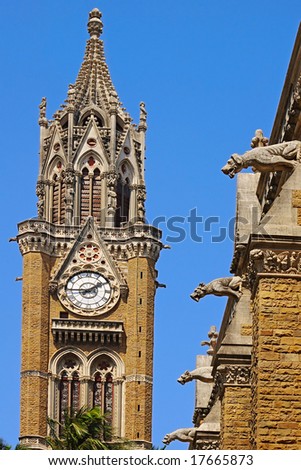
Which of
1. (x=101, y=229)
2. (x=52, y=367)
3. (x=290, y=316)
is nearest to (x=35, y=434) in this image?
(x=52, y=367)

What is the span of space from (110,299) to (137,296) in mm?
1969

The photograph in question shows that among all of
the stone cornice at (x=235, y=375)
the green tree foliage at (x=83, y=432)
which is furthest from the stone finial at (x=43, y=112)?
the stone cornice at (x=235, y=375)

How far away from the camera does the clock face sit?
139250 mm

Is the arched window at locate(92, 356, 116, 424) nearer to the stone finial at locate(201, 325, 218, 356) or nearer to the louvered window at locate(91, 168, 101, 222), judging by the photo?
the louvered window at locate(91, 168, 101, 222)

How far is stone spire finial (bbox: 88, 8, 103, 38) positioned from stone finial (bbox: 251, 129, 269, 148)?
12104cm

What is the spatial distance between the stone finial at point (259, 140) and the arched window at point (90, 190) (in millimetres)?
107620

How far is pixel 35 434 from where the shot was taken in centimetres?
13375

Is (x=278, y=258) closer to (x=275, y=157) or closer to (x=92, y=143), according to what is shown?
(x=275, y=157)

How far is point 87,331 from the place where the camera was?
449 ft

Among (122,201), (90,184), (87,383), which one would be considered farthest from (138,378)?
(90,184)

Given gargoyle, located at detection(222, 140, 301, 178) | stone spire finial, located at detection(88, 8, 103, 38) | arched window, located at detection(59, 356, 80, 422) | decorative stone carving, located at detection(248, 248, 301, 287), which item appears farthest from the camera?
stone spire finial, located at detection(88, 8, 103, 38)

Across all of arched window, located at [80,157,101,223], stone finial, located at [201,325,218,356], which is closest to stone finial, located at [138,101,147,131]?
arched window, located at [80,157,101,223]

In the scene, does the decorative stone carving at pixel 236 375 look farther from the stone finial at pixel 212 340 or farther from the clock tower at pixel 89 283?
the clock tower at pixel 89 283

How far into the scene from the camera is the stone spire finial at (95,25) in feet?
514
